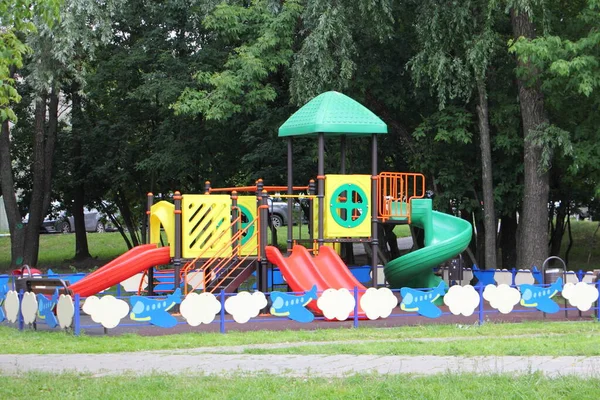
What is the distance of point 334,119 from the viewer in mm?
19422

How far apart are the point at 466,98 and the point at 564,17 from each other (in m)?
3.30

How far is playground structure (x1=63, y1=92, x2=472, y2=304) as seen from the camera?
18.3 metres

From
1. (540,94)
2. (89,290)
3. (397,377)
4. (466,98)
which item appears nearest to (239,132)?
(466,98)

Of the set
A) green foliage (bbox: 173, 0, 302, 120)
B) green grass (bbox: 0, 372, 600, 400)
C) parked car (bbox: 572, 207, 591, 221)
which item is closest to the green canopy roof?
green foliage (bbox: 173, 0, 302, 120)

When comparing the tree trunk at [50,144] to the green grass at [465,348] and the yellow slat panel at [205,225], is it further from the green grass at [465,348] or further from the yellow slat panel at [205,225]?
the green grass at [465,348]

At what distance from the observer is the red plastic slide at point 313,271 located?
17.6 meters

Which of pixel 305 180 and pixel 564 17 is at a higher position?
pixel 564 17

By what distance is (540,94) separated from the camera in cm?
2294

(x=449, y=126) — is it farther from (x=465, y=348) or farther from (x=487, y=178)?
(x=465, y=348)

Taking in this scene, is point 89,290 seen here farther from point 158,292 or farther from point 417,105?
point 417,105

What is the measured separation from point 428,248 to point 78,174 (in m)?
18.7

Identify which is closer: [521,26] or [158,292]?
[158,292]

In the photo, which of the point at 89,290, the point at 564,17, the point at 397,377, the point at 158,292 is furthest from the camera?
the point at 564,17

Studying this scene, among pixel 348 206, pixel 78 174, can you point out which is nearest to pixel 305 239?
pixel 348 206
